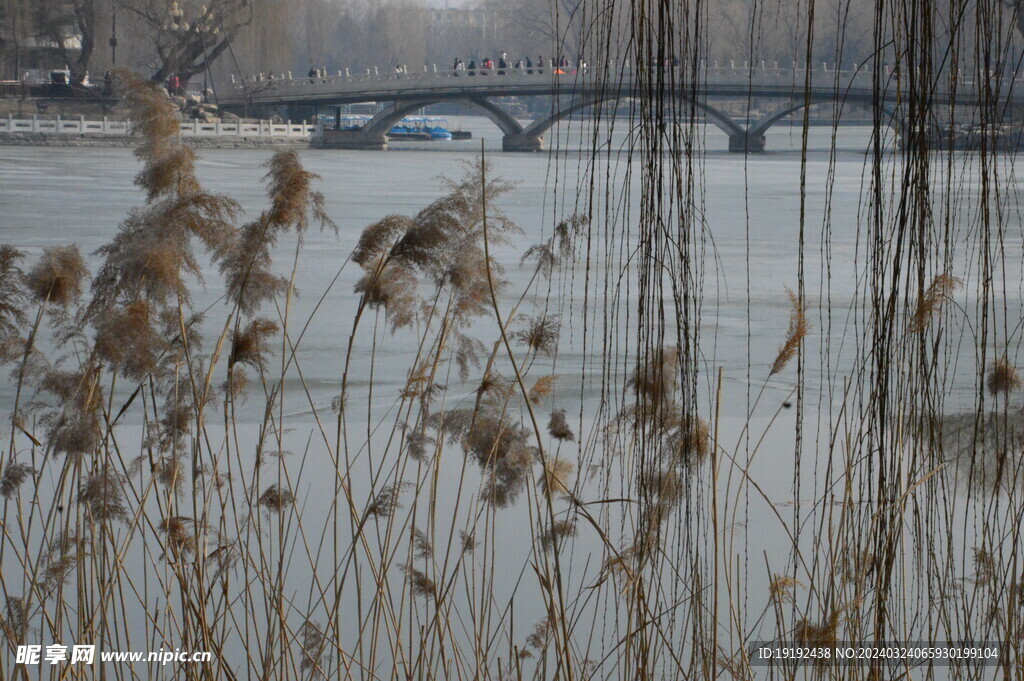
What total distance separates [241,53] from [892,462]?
7315mm

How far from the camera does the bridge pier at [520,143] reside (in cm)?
1120

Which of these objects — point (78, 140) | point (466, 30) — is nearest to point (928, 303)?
point (466, 30)

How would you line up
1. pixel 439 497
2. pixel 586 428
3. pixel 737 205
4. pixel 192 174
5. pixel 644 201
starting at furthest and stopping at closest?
pixel 737 205 → pixel 586 428 → pixel 439 497 → pixel 192 174 → pixel 644 201

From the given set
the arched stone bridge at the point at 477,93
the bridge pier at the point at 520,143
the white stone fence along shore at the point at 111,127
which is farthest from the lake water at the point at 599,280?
the bridge pier at the point at 520,143

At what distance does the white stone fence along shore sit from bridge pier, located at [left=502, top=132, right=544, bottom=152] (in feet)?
8.29

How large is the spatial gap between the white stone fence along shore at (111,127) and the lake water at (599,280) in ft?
0.65

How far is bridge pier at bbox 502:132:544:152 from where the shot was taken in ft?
36.8

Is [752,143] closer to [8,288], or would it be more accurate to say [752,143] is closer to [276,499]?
[276,499]

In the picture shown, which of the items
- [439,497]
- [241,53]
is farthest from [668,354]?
[241,53]

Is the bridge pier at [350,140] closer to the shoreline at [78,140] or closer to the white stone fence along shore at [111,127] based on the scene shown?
the white stone fence along shore at [111,127]

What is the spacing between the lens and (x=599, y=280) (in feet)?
14.3

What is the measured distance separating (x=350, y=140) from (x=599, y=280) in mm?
7386

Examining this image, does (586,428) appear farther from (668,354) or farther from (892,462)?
(892,462)

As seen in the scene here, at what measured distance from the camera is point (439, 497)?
8.00ft
